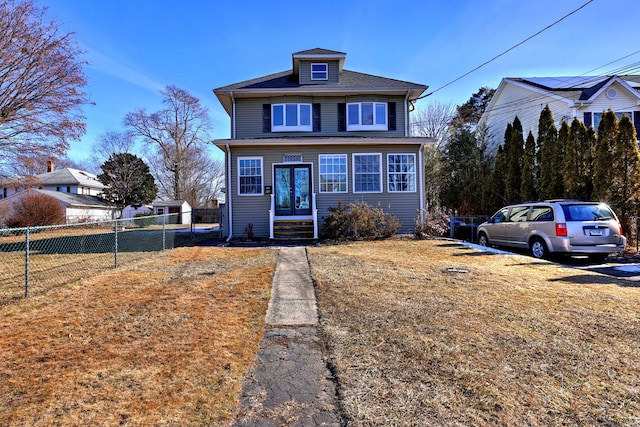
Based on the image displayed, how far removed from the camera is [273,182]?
13.8m

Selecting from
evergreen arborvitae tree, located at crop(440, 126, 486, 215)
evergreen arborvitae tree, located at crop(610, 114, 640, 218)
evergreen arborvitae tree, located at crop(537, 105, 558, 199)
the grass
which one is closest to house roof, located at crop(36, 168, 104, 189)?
evergreen arborvitae tree, located at crop(440, 126, 486, 215)

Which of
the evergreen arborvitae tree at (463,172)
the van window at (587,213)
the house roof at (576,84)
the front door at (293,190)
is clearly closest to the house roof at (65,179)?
the front door at (293,190)

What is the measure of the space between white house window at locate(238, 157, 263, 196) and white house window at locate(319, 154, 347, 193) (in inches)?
99.1

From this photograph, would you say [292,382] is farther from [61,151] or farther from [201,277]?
[61,151]

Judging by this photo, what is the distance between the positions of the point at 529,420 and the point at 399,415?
809 millimetres

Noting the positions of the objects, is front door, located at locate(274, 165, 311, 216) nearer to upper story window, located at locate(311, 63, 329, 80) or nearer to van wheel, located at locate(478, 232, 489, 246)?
upper story window, located at locate(311, 63, 329, 80)

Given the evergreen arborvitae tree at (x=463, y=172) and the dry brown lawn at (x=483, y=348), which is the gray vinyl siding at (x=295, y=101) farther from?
the dry brown lawn at (x=483, y=348)

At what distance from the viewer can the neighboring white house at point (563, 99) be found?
17359 mm

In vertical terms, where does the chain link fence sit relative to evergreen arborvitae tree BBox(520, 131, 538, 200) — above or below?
below

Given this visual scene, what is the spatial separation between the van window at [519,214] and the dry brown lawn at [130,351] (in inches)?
308

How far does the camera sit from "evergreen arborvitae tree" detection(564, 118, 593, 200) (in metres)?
11.6

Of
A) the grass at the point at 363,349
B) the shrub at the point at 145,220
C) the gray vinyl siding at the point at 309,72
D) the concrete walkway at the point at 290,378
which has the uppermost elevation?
the gray vinyl siding at the point at 309,72

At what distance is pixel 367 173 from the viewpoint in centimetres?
1399

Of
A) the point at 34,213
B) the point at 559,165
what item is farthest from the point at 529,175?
the point at 34,213
